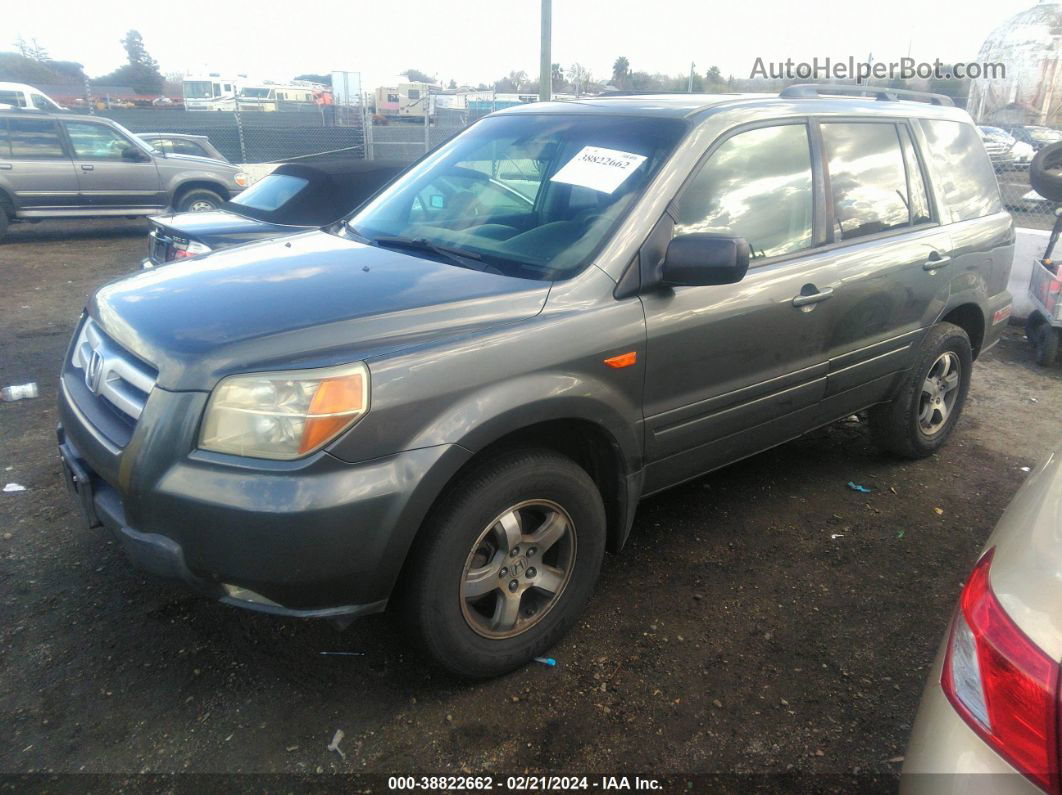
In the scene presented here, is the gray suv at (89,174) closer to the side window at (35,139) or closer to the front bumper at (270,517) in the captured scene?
the side window at (35,139)

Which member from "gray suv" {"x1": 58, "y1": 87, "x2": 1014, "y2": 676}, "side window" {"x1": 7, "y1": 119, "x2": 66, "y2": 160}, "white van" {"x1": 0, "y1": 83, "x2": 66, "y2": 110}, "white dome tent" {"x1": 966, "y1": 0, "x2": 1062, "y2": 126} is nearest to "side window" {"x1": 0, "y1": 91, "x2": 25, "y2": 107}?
"white van" {"x1": 0, "y1": 83, "x2": 66, "y2": 110}

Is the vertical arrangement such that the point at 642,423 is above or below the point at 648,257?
below

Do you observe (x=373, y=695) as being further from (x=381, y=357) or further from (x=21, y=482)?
(x=21, y=482)

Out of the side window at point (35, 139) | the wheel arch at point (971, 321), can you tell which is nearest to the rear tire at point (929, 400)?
the wheel arch at point (971, 321)

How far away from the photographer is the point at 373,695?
8.79 feet

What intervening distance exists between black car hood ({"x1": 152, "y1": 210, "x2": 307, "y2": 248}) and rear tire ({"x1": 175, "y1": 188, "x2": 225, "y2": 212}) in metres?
6.46

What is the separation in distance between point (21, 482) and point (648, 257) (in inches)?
132

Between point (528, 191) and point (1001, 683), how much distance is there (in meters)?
2.44

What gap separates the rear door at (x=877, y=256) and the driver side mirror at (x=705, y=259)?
3.36ft

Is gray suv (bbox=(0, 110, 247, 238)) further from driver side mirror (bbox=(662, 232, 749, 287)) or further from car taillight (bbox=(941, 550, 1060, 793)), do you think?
car taillight (bbox=(941, 550, 1060, 793))

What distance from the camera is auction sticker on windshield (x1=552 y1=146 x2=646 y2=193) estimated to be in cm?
302

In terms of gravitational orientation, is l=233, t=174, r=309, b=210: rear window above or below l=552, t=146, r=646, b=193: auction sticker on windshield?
below

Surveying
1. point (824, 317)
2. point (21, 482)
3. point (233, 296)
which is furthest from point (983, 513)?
point (21, 482)

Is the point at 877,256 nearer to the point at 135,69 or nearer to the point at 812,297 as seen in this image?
the point at 812,297
